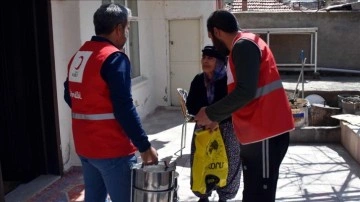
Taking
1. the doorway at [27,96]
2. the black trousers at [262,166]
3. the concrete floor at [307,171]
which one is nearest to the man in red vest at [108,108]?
the black trousers at [262,166]

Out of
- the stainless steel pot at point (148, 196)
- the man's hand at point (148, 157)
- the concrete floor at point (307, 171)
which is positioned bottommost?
the concrete floor at point (307, 171)

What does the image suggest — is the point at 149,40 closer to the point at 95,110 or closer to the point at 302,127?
the point at 302,127

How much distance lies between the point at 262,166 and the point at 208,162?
3.36 ft

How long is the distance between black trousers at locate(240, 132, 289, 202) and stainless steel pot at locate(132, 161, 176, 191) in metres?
0.47

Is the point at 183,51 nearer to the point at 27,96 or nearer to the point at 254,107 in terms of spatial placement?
the point at 27,96

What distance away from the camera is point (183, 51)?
867 cm

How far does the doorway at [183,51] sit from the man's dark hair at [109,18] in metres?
6.10

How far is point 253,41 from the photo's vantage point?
7.81 ft

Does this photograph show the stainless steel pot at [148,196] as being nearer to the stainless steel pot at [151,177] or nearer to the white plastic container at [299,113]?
the stainless steel pot at [151,177]

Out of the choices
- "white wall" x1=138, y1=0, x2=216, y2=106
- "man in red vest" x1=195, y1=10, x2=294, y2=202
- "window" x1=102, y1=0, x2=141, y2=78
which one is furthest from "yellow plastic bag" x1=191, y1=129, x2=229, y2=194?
"white wall" x1=138, y1=0, x2=216, y2=106

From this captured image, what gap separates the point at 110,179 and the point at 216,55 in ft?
4.98

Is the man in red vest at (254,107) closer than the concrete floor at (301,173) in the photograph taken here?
Yes

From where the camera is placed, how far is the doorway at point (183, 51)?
8.58 metres

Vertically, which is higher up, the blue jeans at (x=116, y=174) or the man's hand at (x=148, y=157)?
the man's hand at (x=148, y=157)
